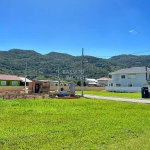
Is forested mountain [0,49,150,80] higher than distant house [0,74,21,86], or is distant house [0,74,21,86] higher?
forested mountain [0,49,150,80]

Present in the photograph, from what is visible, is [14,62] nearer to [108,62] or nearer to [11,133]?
[108,62]

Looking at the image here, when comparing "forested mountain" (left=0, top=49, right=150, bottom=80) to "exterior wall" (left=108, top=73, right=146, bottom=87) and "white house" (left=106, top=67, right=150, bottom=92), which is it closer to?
"exterior wall" (left=108, top=73, right=146, bottom=87)

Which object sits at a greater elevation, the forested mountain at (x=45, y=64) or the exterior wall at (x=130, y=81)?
the forested mountain at (x=45, y=64)

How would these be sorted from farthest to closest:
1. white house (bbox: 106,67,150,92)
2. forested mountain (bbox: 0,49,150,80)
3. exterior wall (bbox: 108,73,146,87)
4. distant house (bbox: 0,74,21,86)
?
1. forested mountain (bbox: 0,49,150,80)
2. distant house (bbox: 0,74,21,86)
3. exterior wall (bbox: 108,73,146,87)
4. white house (bbox: 106,67,150,92)

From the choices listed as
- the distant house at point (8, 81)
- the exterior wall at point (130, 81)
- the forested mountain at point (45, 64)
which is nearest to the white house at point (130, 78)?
the exterior wall at point (130, 81)

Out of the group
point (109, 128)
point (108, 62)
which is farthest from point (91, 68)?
point (109, 128)

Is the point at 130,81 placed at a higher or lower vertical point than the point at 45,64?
lower

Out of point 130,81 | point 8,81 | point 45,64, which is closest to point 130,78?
point 130,81

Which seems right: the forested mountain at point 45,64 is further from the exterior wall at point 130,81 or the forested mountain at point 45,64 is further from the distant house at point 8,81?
the distant house at point 8,81

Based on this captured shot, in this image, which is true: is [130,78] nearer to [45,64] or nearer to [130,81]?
[130,81]

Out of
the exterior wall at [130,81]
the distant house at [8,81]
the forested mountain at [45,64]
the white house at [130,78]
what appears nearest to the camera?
the white house at [130,78]

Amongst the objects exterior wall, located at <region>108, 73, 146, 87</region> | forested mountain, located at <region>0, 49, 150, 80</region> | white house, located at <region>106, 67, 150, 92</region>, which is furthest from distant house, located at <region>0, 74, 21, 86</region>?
exterior wall, located at <region>108, 73, 146, 87</region>

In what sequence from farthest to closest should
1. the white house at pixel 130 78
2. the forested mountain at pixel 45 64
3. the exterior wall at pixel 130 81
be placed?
the forested mountain at pixel 45 64 → the exterior wall at pixel 130 81 → the white house at pixel 130 78

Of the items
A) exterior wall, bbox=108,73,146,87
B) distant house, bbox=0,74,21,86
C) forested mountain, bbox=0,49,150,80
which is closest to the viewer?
exterior wall, bbox=108,73,146,87
